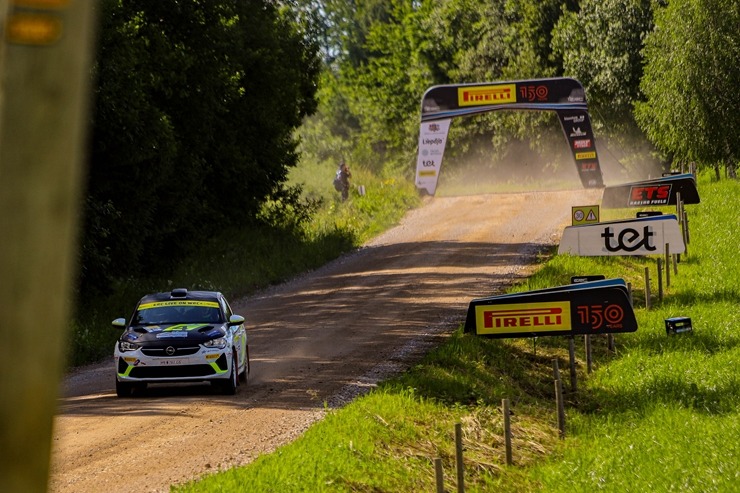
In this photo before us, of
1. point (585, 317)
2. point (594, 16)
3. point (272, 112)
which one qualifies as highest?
point (594, 16)

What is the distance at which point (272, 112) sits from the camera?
118ft

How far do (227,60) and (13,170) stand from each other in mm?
31275

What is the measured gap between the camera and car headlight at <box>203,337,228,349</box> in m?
15.7

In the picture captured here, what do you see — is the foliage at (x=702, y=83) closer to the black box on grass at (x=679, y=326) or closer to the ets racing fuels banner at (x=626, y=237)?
the black box on grass at (x=679, y=326)

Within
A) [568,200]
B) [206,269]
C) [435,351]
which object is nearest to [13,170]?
[435,351]

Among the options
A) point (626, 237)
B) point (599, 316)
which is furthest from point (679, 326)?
point (599, 316)

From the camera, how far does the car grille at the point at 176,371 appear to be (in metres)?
15.7

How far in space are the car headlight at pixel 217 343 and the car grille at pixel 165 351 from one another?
0.15m

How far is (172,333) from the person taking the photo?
16.0m

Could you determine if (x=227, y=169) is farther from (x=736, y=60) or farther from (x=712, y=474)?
(x=712, y=474)

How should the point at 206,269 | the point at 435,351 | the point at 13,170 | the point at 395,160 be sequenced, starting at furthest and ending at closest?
1. the point at 395,160
2. the point at 206,269
3. the point at 435,351
4. the point at 13,170

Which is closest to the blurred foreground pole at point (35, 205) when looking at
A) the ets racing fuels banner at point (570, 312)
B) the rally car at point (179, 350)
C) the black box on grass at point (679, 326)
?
the ets racing fuels banner at point (570, 312)

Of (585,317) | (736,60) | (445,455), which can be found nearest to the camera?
(445,455)

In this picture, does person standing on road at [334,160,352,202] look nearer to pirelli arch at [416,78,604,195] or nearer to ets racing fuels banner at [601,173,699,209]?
pirelli arch at [416,78,604,195]
